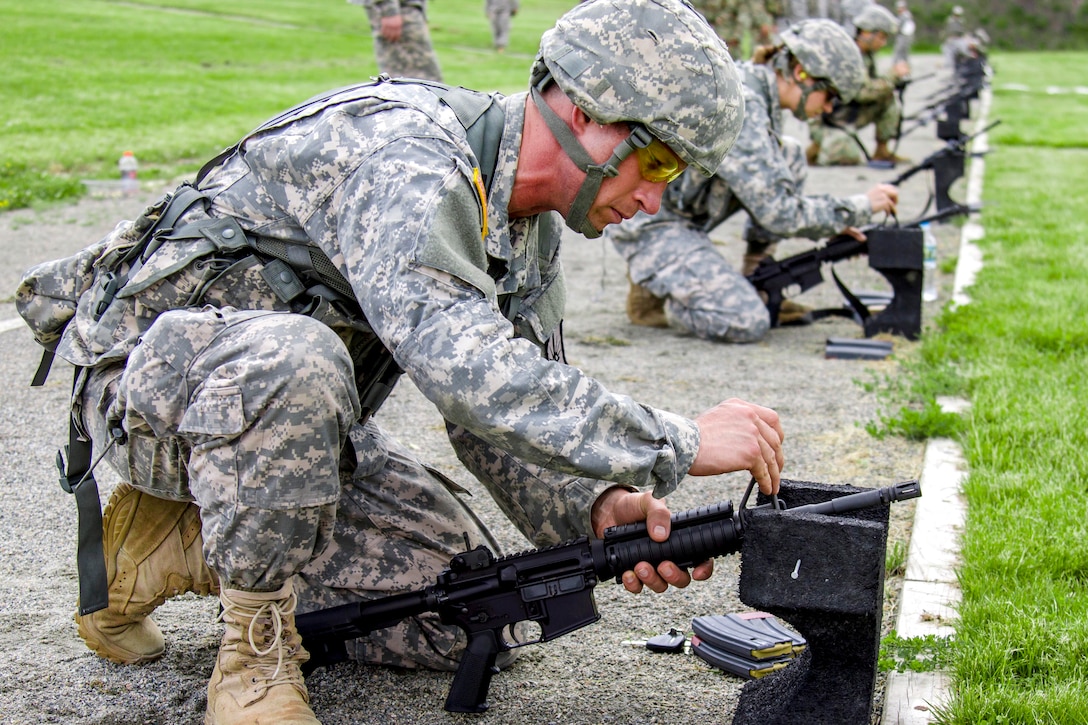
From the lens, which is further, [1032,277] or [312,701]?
[1032,277]

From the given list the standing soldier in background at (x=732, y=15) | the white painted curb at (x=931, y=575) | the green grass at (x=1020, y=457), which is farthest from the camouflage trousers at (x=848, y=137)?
the white painted curb at (x=931, y=575)

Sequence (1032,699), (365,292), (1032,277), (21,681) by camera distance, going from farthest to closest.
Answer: (1032,277)
(21,681)
(1032,699)
(365,292)

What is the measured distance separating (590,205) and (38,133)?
34.7 ft

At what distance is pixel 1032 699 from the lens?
254 centimetres

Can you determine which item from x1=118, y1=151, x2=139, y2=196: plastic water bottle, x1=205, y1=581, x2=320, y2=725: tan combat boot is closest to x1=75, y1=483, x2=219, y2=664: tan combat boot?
x1=205, y1=581, x2=320, y2=725: tan combat boot

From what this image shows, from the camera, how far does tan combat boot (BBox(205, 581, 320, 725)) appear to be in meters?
2.53

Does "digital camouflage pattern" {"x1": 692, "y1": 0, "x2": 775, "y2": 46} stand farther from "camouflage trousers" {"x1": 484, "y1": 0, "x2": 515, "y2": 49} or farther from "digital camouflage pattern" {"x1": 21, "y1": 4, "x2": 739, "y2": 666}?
"camouflage trousers" {"x1": 484, "y1": 0, "x2": 515, "y2": 49}

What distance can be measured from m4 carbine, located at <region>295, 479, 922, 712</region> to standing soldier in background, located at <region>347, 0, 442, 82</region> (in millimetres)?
8540

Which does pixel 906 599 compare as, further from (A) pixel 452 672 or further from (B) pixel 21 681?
(B) pixel 21 681

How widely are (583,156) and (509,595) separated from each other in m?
1.01

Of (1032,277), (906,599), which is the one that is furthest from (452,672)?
(1032,277)

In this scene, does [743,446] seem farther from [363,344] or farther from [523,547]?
[523,547]

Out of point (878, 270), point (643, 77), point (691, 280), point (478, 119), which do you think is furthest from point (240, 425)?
point (878, 270)

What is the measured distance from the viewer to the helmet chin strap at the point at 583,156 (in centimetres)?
255
